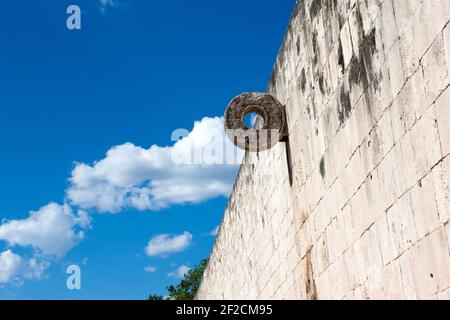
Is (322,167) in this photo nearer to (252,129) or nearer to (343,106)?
(343,106)

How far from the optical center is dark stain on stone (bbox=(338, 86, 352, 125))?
4.99 meters

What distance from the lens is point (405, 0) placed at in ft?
12.8

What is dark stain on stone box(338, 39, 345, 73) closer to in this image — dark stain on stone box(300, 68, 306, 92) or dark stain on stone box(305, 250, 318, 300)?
dark stain on stone box(300, 68, 306, 92)

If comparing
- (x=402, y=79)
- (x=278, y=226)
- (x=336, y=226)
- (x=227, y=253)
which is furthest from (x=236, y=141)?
(x=227, y=253)

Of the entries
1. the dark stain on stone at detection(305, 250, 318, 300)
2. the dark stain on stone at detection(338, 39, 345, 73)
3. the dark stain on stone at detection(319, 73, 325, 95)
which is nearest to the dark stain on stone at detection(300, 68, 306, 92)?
the dark stain on stone at detection(319, 73, 325, 95)

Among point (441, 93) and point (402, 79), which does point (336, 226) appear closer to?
point (402, 79)

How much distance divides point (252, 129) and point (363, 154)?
239 centimetres

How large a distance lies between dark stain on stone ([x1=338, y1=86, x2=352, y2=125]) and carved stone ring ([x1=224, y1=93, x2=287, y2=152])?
1.78 m

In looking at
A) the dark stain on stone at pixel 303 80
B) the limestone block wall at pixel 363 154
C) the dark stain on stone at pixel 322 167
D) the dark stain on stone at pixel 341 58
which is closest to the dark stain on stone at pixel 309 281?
the limestone block wall at pixel 363 154

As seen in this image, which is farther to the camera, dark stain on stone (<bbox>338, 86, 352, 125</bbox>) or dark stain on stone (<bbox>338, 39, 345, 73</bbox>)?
dark stain on stone (<bbox>338, 39, 345, 73</bbox>)

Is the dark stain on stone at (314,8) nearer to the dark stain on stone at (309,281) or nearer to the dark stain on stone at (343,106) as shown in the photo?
the dark stain on stone at (343,106)

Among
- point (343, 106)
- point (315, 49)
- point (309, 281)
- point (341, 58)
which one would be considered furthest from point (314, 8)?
point (309, 281)

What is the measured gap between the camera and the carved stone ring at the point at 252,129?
22.7 feet
